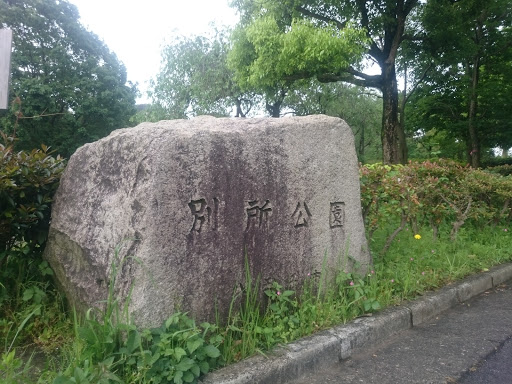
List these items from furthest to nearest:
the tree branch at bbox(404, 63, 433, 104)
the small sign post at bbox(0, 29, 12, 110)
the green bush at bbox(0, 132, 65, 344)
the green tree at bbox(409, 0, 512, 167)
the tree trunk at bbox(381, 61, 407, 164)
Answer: the tree branch at bbox(404, 63, 433, 104) → the green tree at bbox(409, 0, 512, 167) → the tree trunk at bbox(381, 61, 407, 164) → the small sign post at bbox(0, 29, 12, 110) → the green bush at bbox(0, 132, 65, 344)

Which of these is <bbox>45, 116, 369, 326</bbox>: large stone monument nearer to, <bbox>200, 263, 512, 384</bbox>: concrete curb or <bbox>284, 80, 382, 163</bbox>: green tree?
<bbox>200, 263, 512, 384</bbox>: concrete curb

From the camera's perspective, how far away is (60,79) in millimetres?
19562

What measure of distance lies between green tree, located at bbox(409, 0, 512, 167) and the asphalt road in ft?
34.1

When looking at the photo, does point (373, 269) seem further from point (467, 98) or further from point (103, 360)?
point (467, 98)

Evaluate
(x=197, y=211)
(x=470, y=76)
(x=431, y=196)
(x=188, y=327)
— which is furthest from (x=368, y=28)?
(x=188, y=327)

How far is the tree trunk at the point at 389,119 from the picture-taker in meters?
11.2

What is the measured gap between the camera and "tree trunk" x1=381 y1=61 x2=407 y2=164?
443 inches

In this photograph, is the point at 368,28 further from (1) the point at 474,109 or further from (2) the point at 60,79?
(2) the point at 60,79

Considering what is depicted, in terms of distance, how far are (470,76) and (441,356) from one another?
15.4 m

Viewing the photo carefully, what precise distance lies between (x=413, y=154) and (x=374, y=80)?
15.3 metres

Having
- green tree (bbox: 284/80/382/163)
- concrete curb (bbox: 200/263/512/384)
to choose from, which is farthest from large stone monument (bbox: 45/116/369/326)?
green tree (bbox: 284/80/382/163)

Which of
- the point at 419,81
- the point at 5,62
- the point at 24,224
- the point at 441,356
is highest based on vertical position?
the point at 419,81

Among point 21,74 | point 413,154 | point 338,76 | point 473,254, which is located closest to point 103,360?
point 473,254

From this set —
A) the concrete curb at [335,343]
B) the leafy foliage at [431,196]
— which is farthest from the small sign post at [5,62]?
the leafy foliage at [431,196]
